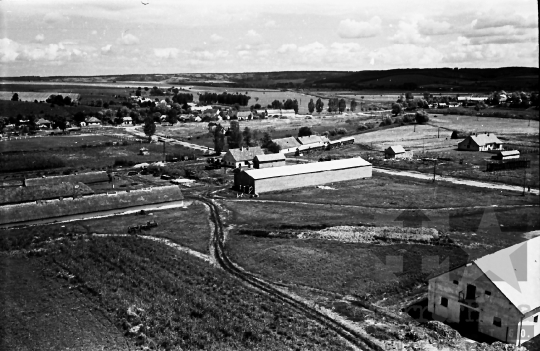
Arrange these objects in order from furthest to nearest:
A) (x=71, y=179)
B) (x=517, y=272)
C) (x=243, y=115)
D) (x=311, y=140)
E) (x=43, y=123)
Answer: (x=243, y=115)
(x=43, y=123)
(x=311, y=140)
(x=71, y=179)
(x=517, y=272)

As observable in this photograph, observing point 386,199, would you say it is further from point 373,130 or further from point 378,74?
point 378,74

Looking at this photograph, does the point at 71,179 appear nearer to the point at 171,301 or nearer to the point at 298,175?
the point at 298,175

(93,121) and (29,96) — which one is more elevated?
(29,96)

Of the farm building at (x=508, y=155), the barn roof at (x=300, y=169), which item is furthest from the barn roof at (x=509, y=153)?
the barn roof at (x=300, y=169)

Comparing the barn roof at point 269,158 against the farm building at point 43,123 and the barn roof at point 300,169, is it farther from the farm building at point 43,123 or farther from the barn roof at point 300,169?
the farm building at point 43,123

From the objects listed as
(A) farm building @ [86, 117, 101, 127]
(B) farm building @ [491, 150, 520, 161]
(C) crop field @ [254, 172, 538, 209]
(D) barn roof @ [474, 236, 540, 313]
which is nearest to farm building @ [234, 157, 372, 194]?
(C) crop field @ [254, 172, 538, 209]

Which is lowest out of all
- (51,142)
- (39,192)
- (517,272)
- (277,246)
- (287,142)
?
(277,246)

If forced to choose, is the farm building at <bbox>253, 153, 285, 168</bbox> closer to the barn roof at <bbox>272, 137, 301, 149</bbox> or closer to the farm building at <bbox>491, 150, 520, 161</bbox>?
the barn roof at <bbox>272, 137, 301, 149</bbox>

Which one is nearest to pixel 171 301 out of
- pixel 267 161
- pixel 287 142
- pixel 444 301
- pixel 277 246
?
pixel 277 246

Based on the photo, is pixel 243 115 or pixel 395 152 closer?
pixel 395 152

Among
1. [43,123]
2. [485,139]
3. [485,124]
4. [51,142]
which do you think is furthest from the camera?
[43,123]
